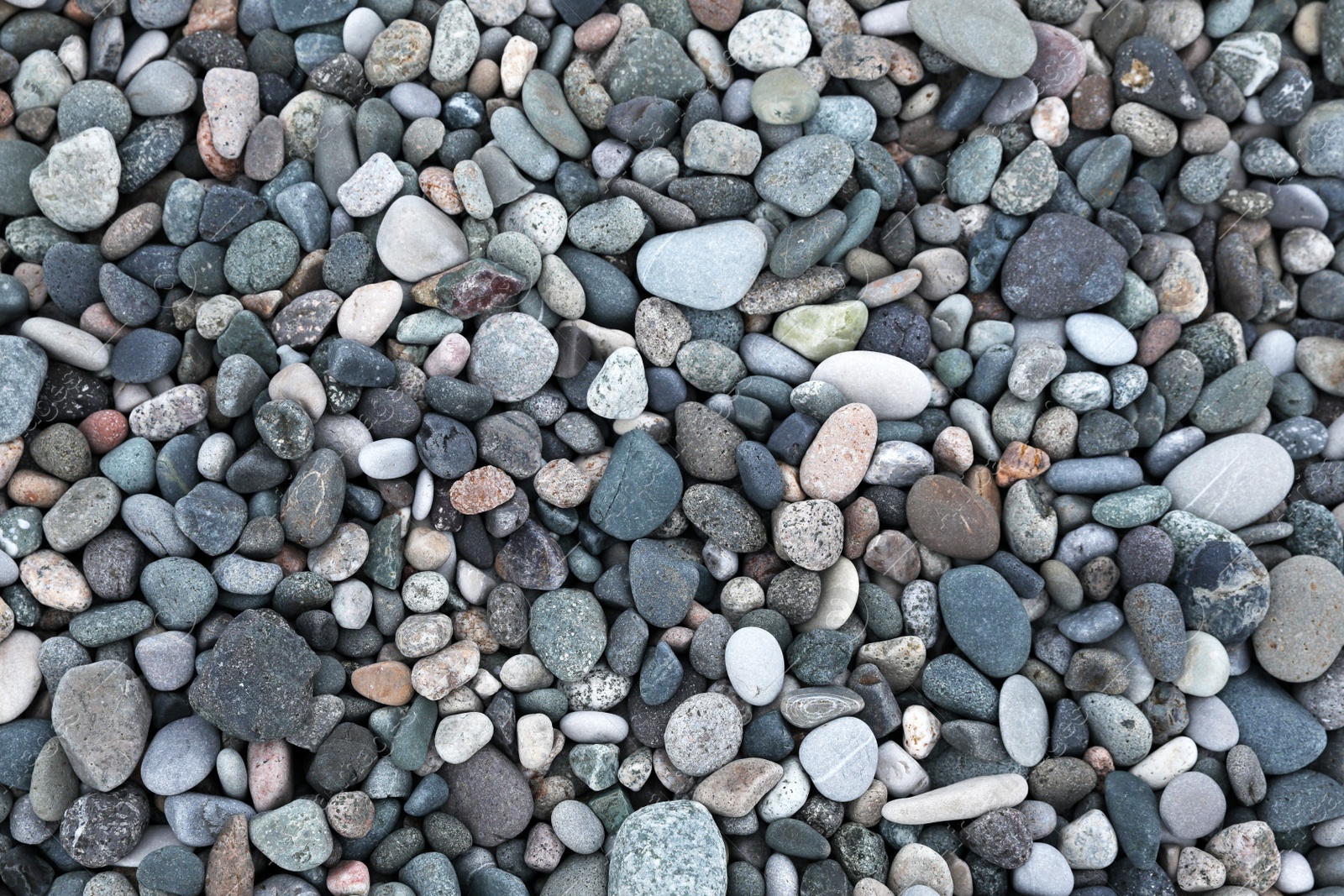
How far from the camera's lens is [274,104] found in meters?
2.07

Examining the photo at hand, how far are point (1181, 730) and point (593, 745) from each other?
124 cm

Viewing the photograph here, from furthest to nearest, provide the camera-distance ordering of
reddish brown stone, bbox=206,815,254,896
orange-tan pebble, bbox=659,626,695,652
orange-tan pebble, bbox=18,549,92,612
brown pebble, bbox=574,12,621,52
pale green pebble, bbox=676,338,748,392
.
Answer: brown pebble, bbox=574,12,621,52 → pale green pebble, bbox=676,338,748,392 → orange-tan pebble, bbox=659,626,695,652 → orange-tan pebble, bbox=18,549,92,612 → reddish brown stone, bbox=206,815,254,896

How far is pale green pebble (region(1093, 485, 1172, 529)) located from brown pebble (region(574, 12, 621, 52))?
142 centimetres

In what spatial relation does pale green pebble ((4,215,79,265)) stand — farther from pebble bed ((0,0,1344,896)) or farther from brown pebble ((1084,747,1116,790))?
brown pebble ((1084,747,1116,790))

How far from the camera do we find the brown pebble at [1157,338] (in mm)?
2074

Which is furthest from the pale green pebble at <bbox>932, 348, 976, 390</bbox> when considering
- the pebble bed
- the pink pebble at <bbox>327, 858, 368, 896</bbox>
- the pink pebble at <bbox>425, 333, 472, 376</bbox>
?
the pink pebble at <bbox>327, 858, 368, 896</bbox>

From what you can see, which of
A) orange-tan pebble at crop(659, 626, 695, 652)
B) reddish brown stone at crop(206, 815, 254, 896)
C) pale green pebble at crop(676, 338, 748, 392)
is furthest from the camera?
pale green pebble at crop(676, 338, 748, 392)

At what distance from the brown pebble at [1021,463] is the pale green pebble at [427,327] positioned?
48.6 inches

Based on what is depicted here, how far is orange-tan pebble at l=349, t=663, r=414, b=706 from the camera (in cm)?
181

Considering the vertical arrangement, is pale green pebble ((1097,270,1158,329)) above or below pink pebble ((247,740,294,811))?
above

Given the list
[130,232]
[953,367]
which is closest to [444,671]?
[130,232]

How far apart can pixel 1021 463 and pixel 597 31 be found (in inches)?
54.1

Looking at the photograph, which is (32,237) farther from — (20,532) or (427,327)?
(427,327)

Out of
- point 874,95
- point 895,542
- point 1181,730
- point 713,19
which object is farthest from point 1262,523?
point 713,19
